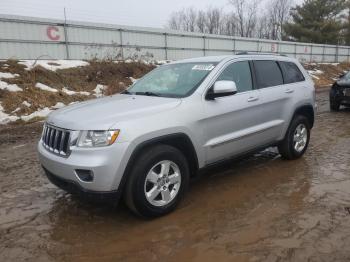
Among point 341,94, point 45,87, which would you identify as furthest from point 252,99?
A: point 45,87

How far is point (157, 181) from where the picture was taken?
3.81m

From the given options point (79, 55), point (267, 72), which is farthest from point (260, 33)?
point (267, 72)

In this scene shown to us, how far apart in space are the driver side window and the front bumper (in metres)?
1.85

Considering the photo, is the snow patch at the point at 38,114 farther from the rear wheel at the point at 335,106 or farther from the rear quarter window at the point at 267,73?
the rear wheel at the point at 335,106

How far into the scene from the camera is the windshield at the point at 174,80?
4.45 m

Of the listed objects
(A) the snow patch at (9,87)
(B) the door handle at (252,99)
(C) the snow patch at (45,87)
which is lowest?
(C) the snow patch at (45,87)

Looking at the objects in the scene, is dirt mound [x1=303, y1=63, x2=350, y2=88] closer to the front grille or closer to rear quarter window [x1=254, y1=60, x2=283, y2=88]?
rear quarter window [x1=254, y1=60, x2=283, y2=88]

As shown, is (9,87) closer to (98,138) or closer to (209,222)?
(98,138)

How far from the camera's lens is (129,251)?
130 inches

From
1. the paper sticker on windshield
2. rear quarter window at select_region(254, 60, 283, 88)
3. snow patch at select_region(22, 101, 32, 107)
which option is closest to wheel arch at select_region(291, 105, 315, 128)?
rear quarter window at select_region(254, 60, 283, 88)

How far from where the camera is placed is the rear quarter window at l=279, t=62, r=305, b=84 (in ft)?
19.0

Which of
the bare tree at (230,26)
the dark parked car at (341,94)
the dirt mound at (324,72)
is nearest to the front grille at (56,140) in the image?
the dark parked car at (341,94)

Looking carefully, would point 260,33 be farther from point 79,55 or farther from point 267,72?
point 267,72

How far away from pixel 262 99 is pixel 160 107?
1.83m
